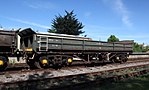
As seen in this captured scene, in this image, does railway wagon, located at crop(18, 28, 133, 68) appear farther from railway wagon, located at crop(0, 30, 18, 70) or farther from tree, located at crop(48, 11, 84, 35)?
tree, located at crop(48, 11, 84, 35)

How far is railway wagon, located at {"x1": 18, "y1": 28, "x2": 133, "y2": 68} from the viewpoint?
15.3m

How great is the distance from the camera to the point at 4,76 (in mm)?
12188

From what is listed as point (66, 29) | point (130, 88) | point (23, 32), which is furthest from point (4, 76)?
point (66, 29)

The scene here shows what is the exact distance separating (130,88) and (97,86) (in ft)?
4.59

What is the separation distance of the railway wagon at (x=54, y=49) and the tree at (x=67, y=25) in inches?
950

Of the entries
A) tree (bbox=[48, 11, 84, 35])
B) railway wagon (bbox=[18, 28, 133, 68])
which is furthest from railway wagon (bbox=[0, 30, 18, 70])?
tree (bbox=[48, 11, 84, 35])

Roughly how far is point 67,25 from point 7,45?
29297mm

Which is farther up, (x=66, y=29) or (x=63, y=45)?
(x=66, y=29)

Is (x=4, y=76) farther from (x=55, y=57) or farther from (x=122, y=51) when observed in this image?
(x=122, y=51)

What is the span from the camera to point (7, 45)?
48.8 feet

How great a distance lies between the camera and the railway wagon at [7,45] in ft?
47.1

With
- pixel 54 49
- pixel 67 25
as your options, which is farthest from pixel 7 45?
pixel 67 25

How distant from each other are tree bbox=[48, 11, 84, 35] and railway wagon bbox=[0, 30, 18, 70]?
2791cm

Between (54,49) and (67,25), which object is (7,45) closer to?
(54,49)
